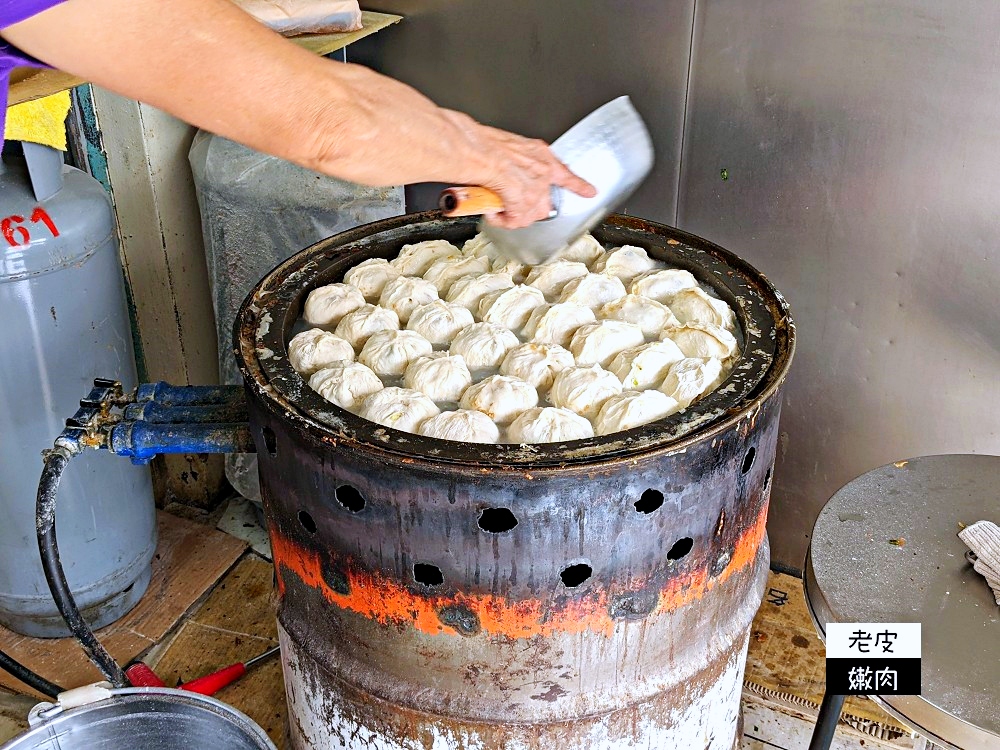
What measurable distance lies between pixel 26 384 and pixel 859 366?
2324mm

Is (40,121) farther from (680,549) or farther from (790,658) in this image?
(790,658)

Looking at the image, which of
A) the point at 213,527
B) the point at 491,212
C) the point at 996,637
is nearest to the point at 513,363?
the point at 491,212

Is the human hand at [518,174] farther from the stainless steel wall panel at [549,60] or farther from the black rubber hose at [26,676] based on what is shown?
the black rubber hose at [26,676]

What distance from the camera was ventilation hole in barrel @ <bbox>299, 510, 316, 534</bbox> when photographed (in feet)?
5.90

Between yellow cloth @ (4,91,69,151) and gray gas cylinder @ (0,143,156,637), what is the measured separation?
0.06 metres

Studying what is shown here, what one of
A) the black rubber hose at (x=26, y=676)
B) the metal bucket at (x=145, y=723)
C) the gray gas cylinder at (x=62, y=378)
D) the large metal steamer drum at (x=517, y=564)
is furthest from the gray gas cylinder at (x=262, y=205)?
the metal bucket at (x=145, y=723)

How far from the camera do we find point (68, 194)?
8.42 feet

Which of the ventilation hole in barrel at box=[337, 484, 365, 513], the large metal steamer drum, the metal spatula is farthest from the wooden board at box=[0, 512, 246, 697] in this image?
the metal spatula

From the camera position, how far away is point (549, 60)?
2.88 meters

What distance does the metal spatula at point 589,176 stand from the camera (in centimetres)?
182

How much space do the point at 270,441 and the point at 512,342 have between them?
1.76 feet

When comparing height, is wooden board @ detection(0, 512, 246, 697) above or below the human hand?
below

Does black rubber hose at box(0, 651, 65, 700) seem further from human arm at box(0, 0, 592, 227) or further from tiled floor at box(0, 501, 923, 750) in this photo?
human arm at box(0, 0, 592, 227)

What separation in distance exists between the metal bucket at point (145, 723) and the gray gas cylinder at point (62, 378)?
88 cm
